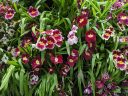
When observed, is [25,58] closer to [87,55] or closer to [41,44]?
[41,44]

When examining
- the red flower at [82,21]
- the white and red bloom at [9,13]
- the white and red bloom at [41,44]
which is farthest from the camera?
the white and red bloom at [9,13]

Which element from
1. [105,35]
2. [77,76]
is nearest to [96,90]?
[77,76]

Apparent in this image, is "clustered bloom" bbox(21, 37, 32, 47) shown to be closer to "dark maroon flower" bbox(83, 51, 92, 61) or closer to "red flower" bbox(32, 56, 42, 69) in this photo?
"red flower" bbox(32, 56, 42, 69)

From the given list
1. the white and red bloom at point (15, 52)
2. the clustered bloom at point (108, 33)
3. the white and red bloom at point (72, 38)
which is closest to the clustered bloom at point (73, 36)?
the white and red bloom at point (72, 38)

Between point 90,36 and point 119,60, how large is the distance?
1.04 feet

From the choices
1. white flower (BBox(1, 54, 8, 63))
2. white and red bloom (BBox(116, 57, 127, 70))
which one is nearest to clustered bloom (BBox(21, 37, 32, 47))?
white flower (BBox(1, 54, 8, 63))

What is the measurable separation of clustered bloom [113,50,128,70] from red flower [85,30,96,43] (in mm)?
217

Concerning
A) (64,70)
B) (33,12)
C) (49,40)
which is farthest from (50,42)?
(33,12)

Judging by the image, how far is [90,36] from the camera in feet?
11.4

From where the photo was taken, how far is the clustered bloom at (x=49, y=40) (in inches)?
134

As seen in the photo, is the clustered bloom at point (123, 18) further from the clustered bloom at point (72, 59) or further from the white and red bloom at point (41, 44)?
the white and red bloom at point (41, 44)

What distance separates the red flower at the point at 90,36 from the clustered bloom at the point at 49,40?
21 centimetres

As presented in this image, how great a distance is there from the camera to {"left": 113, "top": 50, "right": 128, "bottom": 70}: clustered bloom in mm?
3430

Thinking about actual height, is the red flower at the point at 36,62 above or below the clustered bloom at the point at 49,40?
below
